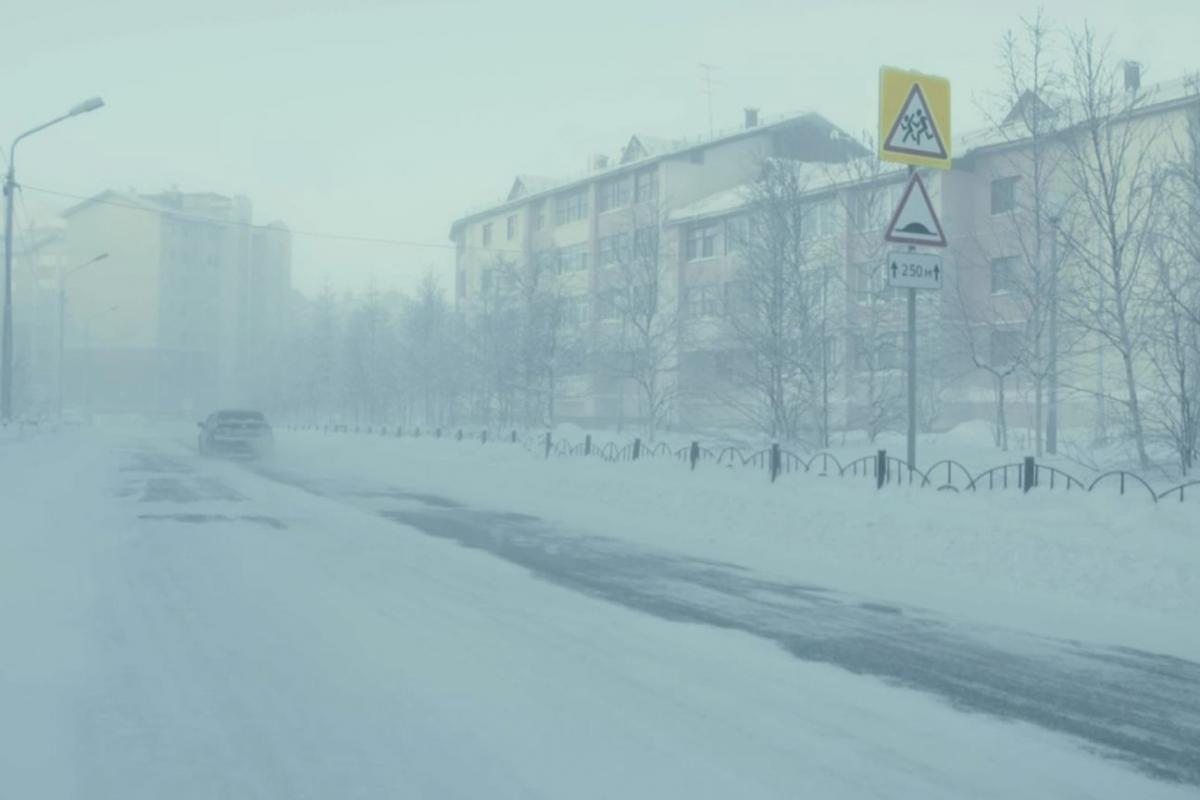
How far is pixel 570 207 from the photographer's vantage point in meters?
62.8

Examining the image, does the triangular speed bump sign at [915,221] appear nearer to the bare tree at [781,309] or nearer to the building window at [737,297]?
the bare tree at [781,309]

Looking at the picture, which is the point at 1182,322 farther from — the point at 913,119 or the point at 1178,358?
the point at 913,119

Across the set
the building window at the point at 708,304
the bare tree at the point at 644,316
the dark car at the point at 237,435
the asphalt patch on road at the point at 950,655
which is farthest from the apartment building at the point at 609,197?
the asphalt patch on road at the point at 950,655

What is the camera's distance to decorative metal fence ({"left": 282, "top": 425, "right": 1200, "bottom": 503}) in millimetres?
11453

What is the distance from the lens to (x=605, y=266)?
5362cm

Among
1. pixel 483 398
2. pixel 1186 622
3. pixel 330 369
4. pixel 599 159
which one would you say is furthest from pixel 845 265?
pixel 330 369

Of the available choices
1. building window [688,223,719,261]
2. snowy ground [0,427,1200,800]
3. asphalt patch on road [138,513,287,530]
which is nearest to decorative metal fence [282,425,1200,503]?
snowy ground [0,427,1200,800]

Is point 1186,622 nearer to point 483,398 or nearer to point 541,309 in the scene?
point 541,309

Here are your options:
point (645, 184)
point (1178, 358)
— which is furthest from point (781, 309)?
point (645, 184)

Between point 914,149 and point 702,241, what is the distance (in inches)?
1572

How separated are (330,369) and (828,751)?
239 feet

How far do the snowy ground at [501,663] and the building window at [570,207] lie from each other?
49224mm

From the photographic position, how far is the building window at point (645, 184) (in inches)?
2214

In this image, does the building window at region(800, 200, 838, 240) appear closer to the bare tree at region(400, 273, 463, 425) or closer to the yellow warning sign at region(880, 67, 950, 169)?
the yellow warning sign at region(880, 67, 950, 169)
